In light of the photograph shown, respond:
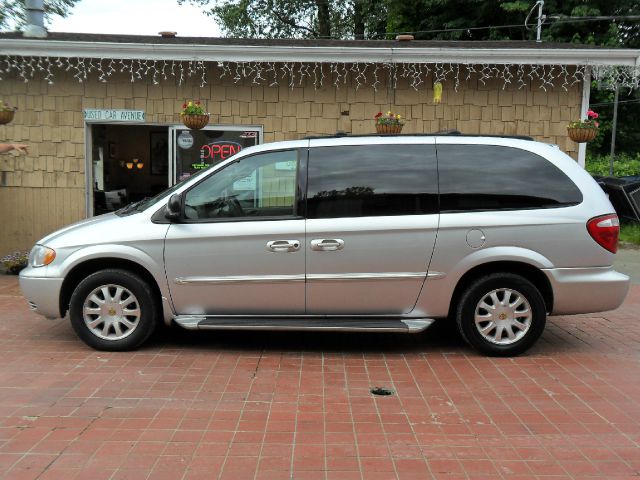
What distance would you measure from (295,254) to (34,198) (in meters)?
6.07

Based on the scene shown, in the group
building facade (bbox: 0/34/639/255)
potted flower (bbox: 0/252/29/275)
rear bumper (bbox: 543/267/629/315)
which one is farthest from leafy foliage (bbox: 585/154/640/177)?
potted flower (bbox: 0/252/29/275)

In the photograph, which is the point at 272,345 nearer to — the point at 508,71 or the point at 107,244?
the point at 107,244

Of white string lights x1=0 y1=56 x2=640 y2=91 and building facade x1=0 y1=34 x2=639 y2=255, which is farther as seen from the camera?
building facade x1=0 y1=34 x2=639 y2=255

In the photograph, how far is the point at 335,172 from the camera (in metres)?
5.72

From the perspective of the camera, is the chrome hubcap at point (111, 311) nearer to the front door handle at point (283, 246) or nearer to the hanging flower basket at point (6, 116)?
the front door handle at point (283, 246)

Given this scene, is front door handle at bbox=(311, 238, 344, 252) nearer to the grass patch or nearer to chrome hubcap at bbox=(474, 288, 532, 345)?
chrome hubcap at bbox=(474, 288, 532, 345)

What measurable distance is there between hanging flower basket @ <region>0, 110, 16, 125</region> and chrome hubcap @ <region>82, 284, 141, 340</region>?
4.57 metres

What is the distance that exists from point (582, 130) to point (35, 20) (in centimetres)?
870

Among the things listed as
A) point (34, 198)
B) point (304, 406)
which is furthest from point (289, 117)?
point (304, 406)

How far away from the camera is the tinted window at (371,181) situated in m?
5.62

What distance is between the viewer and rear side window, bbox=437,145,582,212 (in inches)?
221

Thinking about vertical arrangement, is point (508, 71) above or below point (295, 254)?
above

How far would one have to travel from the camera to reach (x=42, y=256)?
570 cm

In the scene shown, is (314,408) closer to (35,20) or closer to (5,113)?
(5,113)
